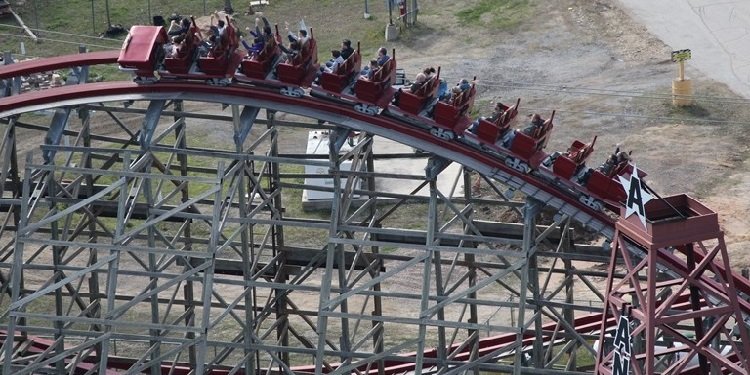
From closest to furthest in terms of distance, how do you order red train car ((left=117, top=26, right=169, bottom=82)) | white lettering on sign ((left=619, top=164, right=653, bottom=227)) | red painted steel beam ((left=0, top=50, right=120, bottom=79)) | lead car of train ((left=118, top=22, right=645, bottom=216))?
1. white lettering on sign ((left=619, top=164, right=653, bottom=227))
2. lead car of train ((left=118, top=22, right=645, bottom=216))
3. red train car ((left=117, top=26, right=169, bottom=82))
4. red painted steel beam ((left=0, top=50, right=120, bottom=79))

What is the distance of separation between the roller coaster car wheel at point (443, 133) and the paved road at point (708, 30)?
22488 mm

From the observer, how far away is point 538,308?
31906 mm

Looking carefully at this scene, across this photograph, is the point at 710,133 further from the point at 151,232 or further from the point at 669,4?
the point at 151,232

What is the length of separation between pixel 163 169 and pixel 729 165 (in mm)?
19386

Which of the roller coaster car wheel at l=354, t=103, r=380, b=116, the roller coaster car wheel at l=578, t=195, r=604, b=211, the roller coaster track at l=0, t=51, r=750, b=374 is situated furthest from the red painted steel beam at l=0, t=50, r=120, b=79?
the roller coaster car wheel at l=578, t=195, r=604, b=211

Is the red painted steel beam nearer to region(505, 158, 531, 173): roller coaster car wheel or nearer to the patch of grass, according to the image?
region(505, 158, 531, 173): roller coaster car wheel

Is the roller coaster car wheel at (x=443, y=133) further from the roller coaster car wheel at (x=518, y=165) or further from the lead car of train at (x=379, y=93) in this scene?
the roller coaster car wheel at (x=518, y=165)

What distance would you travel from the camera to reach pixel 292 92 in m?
32.3

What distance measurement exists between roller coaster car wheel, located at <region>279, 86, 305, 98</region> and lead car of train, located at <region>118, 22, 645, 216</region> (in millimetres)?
19

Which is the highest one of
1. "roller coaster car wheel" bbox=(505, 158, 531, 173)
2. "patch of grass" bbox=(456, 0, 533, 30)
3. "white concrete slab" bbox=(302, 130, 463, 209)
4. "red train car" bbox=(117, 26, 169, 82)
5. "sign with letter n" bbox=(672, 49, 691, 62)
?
"red train car" bbox=(117, 26, 169, 82)

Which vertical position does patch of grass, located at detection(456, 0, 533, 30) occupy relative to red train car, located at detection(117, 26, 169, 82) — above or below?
below

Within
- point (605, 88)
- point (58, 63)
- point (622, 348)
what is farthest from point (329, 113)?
point (605, 88)

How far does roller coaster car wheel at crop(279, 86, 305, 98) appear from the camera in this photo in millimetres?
32344

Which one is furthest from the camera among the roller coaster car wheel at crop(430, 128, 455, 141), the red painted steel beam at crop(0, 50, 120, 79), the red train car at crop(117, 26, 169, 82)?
the red painted steel beam at crop(0, 50, 120, 79)
